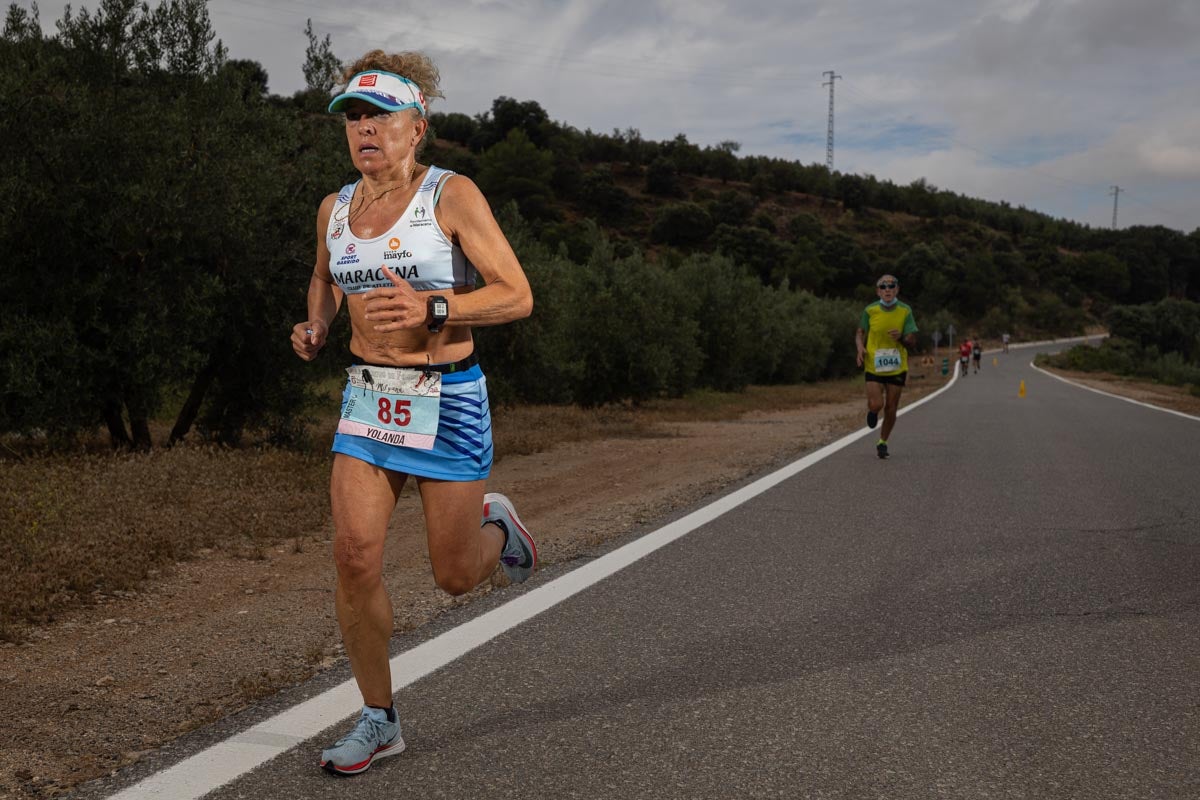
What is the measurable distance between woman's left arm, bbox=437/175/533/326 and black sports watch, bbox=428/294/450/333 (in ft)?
0.42

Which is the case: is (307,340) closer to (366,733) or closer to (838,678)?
(366,733)

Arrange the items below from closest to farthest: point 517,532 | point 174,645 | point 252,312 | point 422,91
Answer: point 422,91
point 517,532
point 174,645
point 252,312

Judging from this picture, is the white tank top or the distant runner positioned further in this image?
the distant runner

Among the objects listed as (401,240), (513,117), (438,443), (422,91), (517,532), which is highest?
(513,117)

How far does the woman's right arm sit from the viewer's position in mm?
3548

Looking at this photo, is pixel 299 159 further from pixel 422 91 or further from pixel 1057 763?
pixel 1057 763

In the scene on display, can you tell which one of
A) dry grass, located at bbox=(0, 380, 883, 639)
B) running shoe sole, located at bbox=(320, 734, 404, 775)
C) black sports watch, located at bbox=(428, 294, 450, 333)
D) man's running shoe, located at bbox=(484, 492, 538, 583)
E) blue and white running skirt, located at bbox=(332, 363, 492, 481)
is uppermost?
black sports watch, located at bbox=(428, 294, 450, 333)

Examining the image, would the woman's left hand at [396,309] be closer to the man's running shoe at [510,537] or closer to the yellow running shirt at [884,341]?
the man's running shoe at [510,537]

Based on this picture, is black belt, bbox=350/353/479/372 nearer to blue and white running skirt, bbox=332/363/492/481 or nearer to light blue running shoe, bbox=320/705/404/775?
blue and white running skirt, bbox=332/363/492/481

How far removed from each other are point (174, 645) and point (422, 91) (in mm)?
2693

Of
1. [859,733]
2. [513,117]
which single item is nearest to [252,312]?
[859,733]

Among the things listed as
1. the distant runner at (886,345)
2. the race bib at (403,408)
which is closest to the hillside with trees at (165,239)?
the race bib at (403,408)

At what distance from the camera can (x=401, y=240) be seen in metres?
3.29

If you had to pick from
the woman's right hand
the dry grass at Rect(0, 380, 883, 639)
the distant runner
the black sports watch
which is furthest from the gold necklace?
the distant runner
